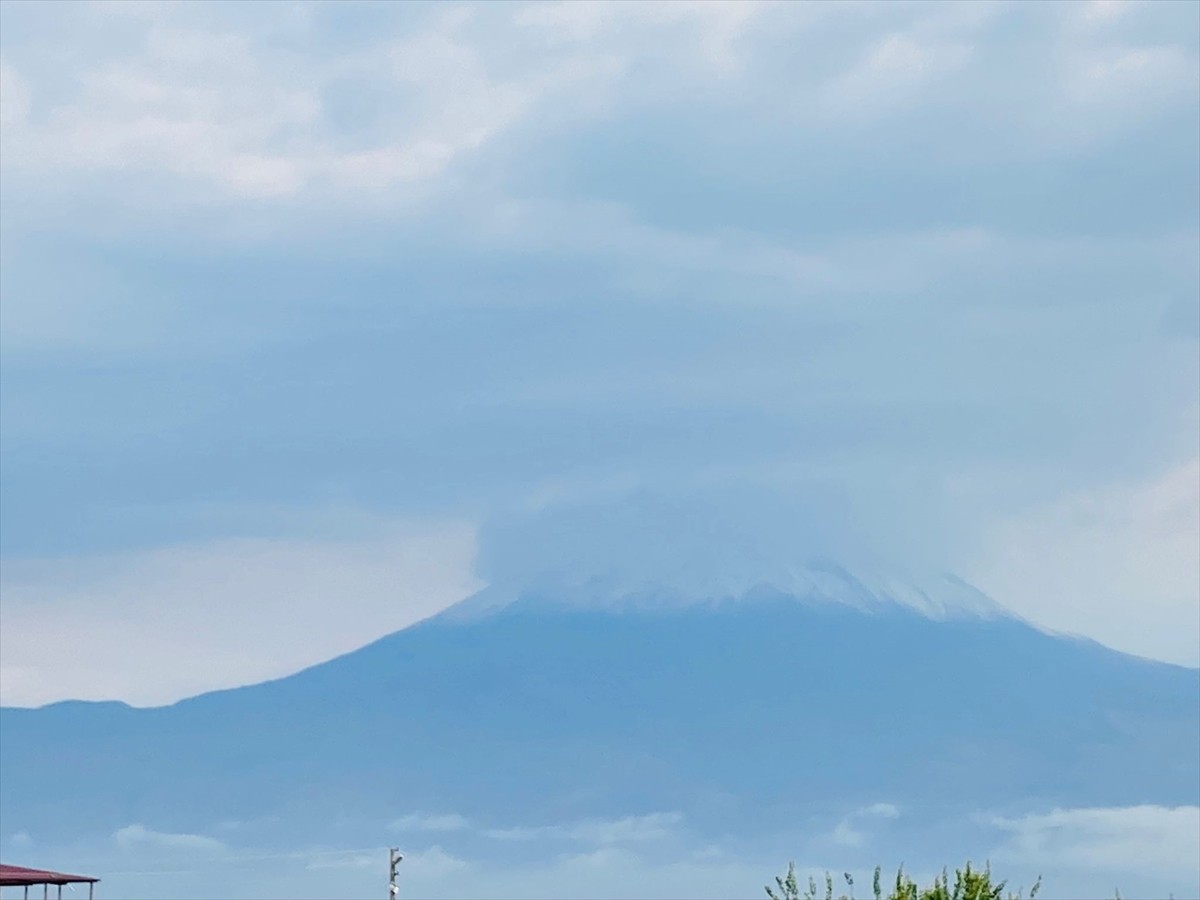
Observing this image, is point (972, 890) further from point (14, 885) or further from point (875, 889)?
point (14, 885)

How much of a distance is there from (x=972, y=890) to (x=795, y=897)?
15.1 feet

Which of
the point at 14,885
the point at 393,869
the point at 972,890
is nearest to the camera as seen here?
the point at 972,890

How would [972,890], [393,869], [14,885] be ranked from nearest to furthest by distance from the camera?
[972,890]
[14,885]
[393,869]

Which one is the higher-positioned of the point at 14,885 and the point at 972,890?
the point at 14,885

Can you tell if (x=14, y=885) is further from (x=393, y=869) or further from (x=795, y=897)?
(x=795, y=897)

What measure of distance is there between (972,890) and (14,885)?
36669 mm

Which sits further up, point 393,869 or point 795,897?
point 393,869

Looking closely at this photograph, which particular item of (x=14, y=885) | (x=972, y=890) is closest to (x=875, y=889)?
(x=972, y=890)

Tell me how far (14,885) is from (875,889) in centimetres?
3494

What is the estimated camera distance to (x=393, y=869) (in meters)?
78.1

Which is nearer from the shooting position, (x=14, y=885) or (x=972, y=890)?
(x=972, y=890)

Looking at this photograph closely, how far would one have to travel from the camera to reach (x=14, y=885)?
6931cm

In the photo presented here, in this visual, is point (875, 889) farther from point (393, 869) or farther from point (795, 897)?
point (393, 869)

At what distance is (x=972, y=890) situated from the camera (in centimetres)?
4606
